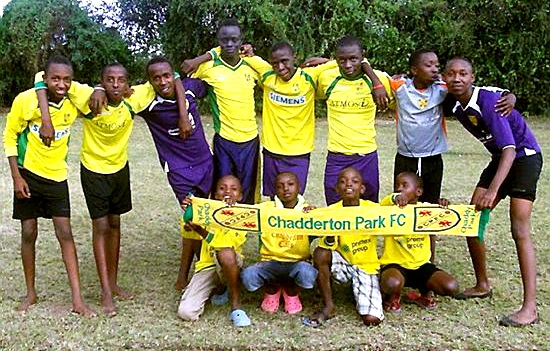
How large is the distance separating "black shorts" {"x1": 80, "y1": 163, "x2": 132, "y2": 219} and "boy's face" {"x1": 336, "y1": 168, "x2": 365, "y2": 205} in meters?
1.48

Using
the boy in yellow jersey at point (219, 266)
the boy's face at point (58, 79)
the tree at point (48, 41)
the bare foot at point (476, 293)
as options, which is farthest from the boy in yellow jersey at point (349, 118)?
the tree at point (48, 41)

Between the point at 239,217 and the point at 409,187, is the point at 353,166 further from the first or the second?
the point at 239,217

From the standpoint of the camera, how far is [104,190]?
→ 185 inches

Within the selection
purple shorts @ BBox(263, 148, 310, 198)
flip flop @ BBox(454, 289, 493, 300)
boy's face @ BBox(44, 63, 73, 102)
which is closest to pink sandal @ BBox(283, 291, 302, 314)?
purple shorts @ BBox(263, 148, 310, 198)

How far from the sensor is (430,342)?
4.07m

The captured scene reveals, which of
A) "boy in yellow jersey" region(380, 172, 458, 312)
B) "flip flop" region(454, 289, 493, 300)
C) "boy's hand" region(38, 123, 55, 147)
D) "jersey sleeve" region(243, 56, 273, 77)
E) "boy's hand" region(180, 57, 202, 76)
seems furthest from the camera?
"jersey sleeve" region(243, 56, 273, 77)

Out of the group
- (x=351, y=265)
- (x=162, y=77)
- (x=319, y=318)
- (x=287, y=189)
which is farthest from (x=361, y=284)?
(x=162, y=77)

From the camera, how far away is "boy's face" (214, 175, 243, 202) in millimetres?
4645

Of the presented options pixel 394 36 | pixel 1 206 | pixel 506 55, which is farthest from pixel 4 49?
pixel 506 55

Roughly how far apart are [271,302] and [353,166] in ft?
3.71

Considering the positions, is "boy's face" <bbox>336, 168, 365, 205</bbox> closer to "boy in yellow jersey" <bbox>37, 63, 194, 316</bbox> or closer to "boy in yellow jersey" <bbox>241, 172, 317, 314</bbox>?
"boy in yellow jersey" <bbox>241, 172, 317, 314</bbox>

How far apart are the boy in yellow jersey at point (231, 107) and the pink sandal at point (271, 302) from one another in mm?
964

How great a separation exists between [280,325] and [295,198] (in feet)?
2.79

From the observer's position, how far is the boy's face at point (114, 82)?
4520 mm
